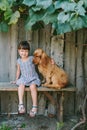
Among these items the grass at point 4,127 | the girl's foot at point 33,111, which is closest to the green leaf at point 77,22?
the girl's foot at point 33,111

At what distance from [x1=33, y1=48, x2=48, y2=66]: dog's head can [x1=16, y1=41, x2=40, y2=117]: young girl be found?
150mm

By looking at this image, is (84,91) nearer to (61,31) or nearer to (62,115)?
(62,115)

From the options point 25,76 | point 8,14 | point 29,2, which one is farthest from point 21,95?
point 29,2

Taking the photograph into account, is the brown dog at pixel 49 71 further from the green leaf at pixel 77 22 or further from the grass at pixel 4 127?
the green leaf at pixel 77 22

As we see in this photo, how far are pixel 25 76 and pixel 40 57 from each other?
0.36 metres

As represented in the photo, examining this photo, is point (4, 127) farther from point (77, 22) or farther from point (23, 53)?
point (77, 22)

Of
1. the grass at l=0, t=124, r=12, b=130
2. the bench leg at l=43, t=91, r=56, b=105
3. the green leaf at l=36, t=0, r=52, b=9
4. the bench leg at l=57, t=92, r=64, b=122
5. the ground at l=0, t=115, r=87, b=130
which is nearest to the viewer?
the green leaf at l=36, t=0, r=52, b=9

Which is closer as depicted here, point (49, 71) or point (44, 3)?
point (44, 3)

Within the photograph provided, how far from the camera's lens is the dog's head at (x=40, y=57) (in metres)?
5.34

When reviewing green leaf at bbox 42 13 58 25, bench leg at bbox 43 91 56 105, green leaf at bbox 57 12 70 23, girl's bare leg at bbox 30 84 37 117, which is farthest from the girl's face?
green leaf at bbox 57 12 70 23

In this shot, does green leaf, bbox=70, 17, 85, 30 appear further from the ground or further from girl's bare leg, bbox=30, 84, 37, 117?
the ground

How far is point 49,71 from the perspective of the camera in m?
5.42

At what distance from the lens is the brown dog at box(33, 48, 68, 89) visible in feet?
17.5

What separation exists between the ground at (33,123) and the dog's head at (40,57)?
0.86m
